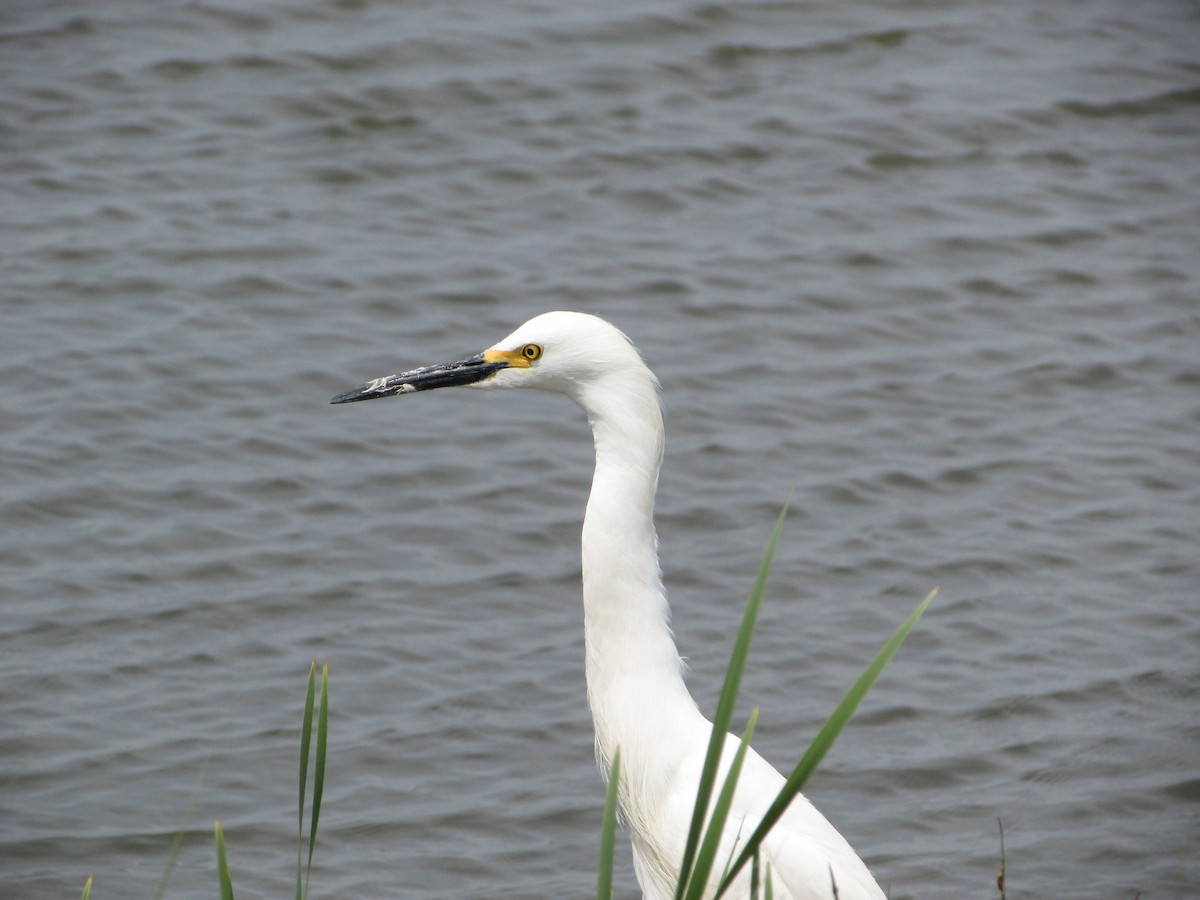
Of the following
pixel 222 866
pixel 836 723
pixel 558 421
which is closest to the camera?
pixel 836 723

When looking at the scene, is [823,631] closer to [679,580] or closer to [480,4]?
[679,580]

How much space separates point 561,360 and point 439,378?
0.39m

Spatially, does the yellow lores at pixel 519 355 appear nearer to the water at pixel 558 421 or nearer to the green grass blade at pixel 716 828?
the green grass blade at pixel 716 828

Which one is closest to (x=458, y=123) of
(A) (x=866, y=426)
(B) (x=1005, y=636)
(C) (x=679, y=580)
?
(A) (x=866, y=426)

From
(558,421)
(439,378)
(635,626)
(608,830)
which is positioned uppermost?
→ (439,378)

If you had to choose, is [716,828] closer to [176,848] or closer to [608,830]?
[608,830]

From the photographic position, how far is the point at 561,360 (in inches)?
129

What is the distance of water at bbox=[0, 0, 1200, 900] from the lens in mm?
4781

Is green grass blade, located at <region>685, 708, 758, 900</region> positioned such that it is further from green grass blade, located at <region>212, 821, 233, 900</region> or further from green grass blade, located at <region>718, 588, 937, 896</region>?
green grass blade, located at <region>212, 821, 233, 900</region>

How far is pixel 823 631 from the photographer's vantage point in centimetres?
548

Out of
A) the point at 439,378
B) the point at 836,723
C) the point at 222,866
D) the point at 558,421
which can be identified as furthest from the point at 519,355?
the point at 558,421

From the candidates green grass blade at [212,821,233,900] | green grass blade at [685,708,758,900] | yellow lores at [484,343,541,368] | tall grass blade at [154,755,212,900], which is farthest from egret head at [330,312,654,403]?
green grass blade at [212,821,233,900]

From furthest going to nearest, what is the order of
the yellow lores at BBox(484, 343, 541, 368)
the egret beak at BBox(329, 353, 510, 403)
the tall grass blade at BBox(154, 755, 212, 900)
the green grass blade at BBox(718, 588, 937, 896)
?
the egret beak at BBox(329, 353, 510, 403), the yellow lores at BBox(484, 343, 541, 368), the tall grass blade at BBox(154, 755, 212, 900), the green grass blade at BBox(718, 588, 937, 896)

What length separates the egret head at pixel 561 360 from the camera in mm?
3221
